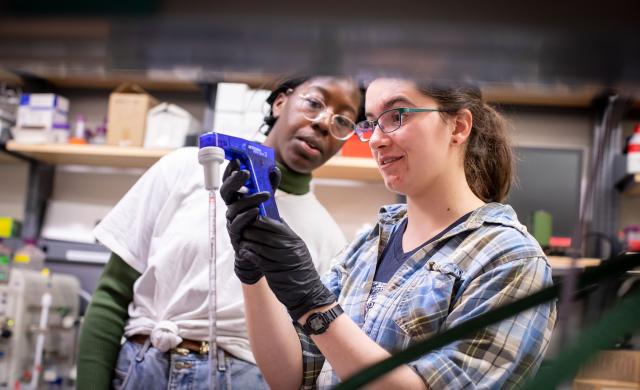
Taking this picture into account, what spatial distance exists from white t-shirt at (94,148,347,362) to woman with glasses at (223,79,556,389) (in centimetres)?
24

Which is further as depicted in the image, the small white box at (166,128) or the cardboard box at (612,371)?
the small white box at (166,128)

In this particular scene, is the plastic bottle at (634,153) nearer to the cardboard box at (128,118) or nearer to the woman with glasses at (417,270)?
the woman with glasses at (417,270)

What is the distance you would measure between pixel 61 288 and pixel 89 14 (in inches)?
121

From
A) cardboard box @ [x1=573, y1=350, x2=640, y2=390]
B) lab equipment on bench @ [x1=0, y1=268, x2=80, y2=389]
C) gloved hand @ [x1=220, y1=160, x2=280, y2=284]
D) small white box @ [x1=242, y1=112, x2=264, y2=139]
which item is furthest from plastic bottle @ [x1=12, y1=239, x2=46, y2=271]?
cardboard box @ [x1=573, y1=350, x2=640, y2=390]

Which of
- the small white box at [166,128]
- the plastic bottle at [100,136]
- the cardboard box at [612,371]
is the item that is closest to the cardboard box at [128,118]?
the small white box at [166,128]

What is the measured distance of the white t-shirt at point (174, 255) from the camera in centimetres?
133

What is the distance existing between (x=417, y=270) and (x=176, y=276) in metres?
0.55

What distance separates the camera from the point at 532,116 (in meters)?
3.39

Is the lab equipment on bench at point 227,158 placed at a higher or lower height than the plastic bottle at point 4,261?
higher

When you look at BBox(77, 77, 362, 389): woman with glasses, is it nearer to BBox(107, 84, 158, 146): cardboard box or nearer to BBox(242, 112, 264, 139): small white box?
BBox(242, 112, 264, 139): small white box

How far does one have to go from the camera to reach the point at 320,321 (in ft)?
3.07

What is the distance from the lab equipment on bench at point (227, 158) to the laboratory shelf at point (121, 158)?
1.97 meters

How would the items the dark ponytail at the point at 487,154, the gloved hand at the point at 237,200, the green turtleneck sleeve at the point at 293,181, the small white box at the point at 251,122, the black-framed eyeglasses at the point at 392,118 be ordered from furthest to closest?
1. the small white box at the point at 251,122
2. the green turtleneck sleeve at the point at 293,181
3. the dark ponytail at the point at 487,154
4. the black-framed eyeglasses at the point at 392,118
5. the gloved hand at the point at 237,200

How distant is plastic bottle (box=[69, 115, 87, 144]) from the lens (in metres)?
3.29
